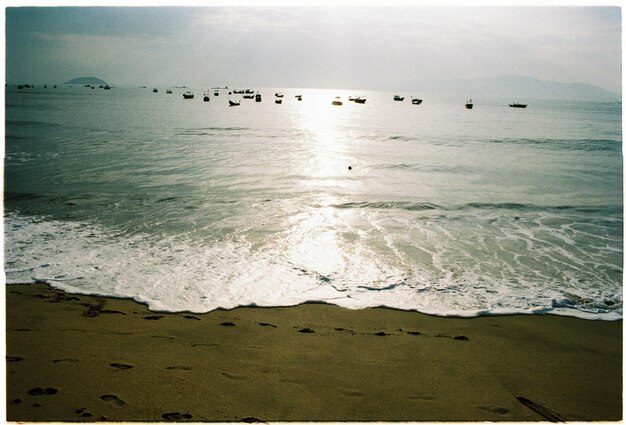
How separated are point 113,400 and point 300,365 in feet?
5.66

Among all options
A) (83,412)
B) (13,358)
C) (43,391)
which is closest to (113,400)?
(83,412)

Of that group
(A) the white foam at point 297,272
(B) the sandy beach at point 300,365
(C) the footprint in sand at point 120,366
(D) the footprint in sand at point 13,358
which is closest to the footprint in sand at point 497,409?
(B) the sandy beach at point 300,365

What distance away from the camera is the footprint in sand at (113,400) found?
Answer: 3.84 m

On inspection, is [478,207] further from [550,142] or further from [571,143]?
[550,142]

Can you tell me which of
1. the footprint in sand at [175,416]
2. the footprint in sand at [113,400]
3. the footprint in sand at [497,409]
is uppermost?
the footprint in sand at [113,400]

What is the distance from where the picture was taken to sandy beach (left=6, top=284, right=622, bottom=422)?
3.90m

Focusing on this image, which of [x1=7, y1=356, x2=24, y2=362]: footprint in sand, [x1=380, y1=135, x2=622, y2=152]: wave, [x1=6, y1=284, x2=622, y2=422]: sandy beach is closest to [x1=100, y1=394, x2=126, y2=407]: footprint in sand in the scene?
[x1=6, y1=284, x2=622, y2=422]: sandy beach

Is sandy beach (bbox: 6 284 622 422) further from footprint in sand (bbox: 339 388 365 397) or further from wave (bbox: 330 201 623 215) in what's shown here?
wave (bbox: 330 201 623 215)

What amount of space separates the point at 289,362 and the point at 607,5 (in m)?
5.41

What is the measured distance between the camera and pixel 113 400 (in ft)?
12.8

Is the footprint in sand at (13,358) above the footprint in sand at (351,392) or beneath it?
above

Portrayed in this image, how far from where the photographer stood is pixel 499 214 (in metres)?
11.0

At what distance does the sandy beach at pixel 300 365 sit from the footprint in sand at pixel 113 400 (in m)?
0.01

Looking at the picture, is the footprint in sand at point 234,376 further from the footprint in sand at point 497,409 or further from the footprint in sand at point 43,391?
the footprint in sand at point 497,409
